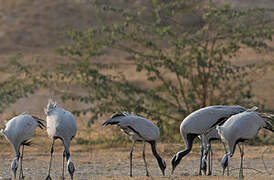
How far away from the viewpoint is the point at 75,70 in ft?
50.5

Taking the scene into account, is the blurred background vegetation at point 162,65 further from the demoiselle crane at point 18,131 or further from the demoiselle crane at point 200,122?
the demoiselle crane at point 200,122

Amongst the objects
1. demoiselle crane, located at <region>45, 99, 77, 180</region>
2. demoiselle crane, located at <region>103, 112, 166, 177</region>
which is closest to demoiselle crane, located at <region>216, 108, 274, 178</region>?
demoiselle crane, located at <region>103, 112, 166, 177</region>

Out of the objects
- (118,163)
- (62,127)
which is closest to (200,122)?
(62,127)

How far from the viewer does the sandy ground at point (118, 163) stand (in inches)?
424

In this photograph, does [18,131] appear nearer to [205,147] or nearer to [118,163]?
[205,147]

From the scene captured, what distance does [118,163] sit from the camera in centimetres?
1230

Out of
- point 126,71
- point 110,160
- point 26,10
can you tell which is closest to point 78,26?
point 26,10

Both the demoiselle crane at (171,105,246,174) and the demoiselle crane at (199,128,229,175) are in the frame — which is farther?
the demoiselle crane at (199,128,229,175)

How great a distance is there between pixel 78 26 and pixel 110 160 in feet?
88.8

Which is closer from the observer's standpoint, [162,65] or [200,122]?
[200,122]

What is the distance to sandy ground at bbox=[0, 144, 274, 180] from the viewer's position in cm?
1077

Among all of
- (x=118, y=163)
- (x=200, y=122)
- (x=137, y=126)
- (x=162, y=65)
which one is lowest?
(x=118, y=163)

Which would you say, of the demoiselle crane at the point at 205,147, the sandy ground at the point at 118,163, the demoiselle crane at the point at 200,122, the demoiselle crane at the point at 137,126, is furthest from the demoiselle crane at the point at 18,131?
the demoiselle crane at the point at 205,147

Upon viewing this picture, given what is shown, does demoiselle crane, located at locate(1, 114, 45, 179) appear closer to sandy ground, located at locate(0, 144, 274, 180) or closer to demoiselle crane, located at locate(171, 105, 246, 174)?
sandy ground, located at locate(0, 144, 274, 180)
